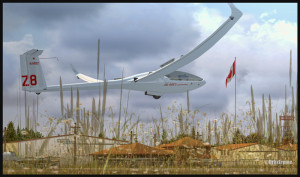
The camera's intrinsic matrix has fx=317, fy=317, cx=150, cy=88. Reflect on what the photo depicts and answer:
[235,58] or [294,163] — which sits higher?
[235,58]

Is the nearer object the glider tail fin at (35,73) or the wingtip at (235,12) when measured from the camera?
the wingtip at (235,12)

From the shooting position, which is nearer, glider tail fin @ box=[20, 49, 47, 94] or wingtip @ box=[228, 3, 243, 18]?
wingtip @ box=[228, 3, 243, 18]

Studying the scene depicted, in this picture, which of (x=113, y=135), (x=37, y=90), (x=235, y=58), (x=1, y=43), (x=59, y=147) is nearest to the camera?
(x=1, y=43)

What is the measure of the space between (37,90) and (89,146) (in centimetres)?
1419

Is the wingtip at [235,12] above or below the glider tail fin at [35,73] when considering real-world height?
above

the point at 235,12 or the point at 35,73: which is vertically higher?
the point at 235,12

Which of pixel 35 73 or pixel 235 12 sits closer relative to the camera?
pixel 235 12

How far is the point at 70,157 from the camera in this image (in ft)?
16.3

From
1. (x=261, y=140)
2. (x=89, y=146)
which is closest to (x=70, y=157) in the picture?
(x=89, y=146)

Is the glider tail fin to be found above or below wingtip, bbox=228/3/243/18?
below

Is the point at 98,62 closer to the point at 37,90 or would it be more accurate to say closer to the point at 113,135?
the point at 113,135

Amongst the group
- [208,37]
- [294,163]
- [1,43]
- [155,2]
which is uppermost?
Result: [208,37]

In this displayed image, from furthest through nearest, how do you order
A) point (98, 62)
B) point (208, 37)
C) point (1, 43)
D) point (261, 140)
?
point (208, 37) < point (261, 140) < point (1, 43) < point (98, 62)

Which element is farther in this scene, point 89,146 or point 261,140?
point 261,140
